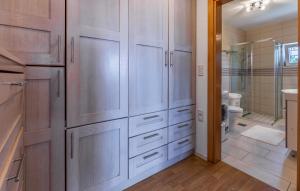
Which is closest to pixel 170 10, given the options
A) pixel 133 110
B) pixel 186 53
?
pixel 186 53

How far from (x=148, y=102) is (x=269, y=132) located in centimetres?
277

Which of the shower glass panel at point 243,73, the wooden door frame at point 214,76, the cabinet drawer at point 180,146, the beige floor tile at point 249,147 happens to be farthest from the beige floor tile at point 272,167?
the shower glass panel at point 243,73

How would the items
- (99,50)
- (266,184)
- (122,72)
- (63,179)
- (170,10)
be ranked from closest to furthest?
(63,179), (99,50), (122,72), (266,184), (170,10)

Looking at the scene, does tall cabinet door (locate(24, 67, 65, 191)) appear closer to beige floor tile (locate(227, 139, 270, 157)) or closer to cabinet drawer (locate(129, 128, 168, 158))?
cabinet drawer (locate(129, 128, 168, 158))

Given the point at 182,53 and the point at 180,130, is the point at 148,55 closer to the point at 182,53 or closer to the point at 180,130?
the point at 182,53

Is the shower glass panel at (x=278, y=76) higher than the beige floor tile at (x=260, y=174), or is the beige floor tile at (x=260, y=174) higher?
the shower glass panel at (x=278, y=76)

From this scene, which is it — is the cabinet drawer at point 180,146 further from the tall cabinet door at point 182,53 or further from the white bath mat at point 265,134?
the white bath mat at point 265,134

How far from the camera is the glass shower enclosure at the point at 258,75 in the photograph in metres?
4.14

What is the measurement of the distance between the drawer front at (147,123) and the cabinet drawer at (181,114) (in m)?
0.10

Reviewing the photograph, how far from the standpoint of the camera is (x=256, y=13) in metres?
3.55

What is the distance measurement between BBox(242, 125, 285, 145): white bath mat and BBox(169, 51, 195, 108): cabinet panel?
1.63 m

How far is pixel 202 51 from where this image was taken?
7.23 ft

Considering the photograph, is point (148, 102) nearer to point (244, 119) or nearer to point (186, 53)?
point (186, 53)

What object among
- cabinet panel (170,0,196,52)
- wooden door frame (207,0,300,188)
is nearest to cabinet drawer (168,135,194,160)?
wooden door frame (207,0,300,188)
